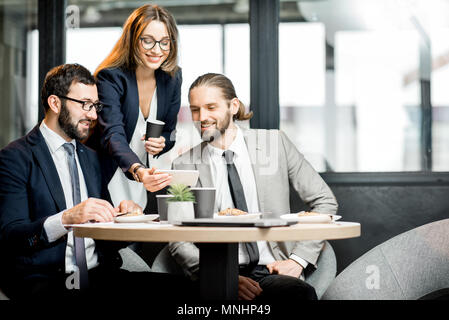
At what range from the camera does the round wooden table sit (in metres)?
1.82

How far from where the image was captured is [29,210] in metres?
2.55

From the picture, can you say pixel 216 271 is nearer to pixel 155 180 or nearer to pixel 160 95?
pixel 155 180

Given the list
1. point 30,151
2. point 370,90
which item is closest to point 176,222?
point 30,151

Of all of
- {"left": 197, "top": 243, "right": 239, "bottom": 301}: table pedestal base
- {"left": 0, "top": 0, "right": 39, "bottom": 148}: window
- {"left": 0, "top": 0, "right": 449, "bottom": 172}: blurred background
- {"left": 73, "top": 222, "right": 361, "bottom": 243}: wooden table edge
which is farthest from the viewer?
{"left": 0, "top": 0, "right": 39, "bottom": 148}: window

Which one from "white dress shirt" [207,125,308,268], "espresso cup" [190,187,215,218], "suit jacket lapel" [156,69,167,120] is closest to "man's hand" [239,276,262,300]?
"white dress shirt" [207,125,308,268]

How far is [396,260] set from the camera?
282 centimetres

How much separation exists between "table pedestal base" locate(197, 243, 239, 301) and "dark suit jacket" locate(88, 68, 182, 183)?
0.96 m

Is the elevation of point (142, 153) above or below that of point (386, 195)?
above

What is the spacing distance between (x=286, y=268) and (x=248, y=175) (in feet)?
1.69

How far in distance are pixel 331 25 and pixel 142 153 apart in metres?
1.54

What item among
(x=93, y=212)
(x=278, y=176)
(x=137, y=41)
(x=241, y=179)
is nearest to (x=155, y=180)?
(x=93, y=212)

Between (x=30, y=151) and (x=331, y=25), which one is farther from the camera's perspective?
(x=331, y=25)

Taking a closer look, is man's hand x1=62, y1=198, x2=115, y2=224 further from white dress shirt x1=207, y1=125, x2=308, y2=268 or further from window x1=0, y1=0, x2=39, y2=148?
window x1=0, y1=0, x2=39, y2=148

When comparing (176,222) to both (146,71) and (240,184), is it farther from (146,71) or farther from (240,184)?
(146,71)
